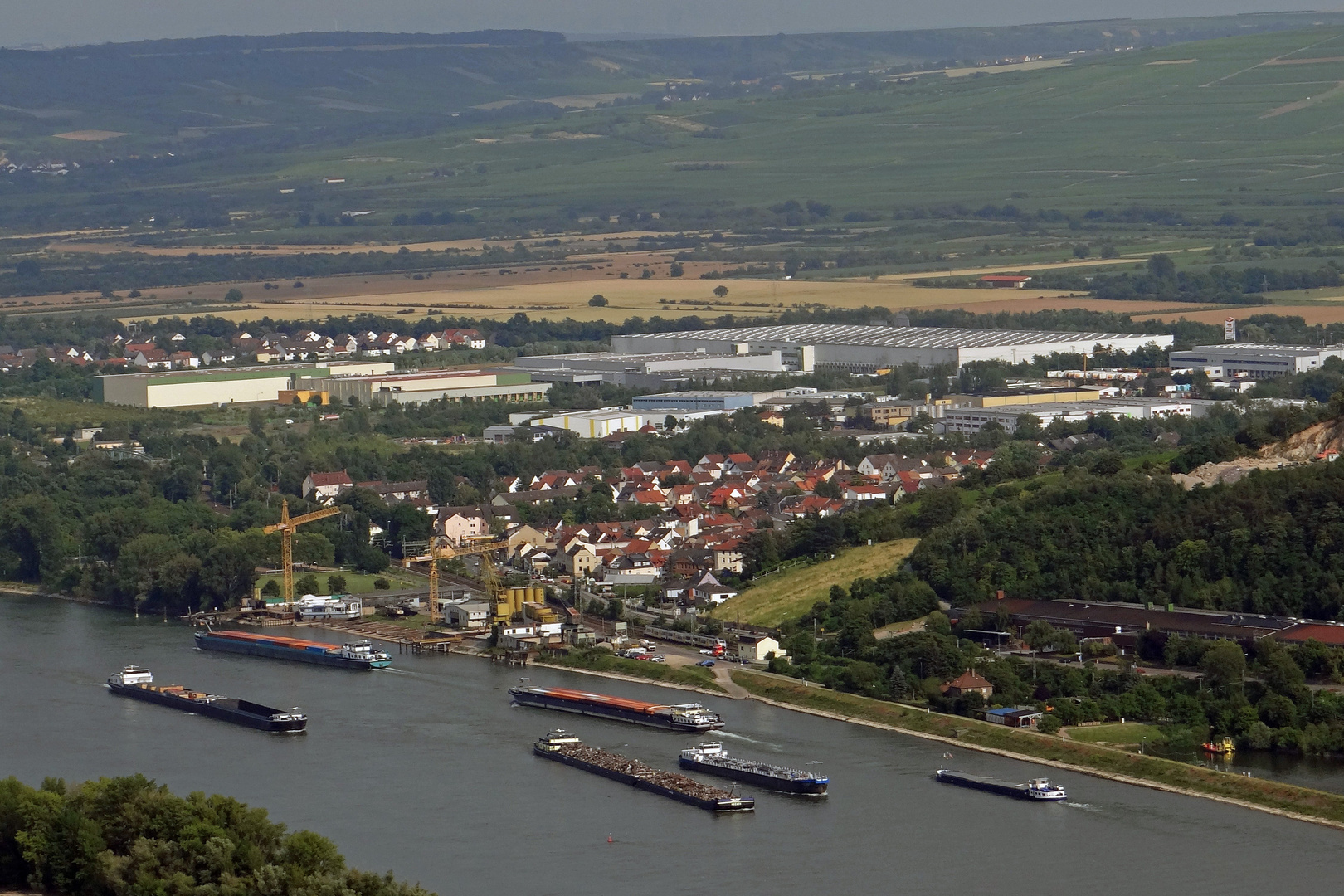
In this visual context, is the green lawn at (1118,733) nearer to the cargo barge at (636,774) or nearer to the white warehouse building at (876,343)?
the cargo barge at (636,774)

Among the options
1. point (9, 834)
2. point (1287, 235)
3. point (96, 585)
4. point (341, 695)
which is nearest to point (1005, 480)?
point (341, 695)

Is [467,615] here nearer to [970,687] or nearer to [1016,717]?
[970,687]

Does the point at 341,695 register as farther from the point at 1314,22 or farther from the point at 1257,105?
the point at 1314,22

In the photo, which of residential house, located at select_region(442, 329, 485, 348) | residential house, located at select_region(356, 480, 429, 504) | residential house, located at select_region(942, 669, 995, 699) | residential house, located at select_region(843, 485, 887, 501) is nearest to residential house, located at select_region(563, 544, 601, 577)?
residential house, located at select_region(843, 485, 887, 501)

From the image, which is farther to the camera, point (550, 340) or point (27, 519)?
point (550, 340)

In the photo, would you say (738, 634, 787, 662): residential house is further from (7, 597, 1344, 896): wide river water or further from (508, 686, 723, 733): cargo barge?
(508, 686, 723, 733): cargo barge

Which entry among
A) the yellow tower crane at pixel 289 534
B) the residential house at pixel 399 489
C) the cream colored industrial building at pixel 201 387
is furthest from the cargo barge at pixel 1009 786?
the cream colored industrial building at pixel 201 387

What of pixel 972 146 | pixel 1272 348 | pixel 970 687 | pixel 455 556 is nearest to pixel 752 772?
pixel 970 687
